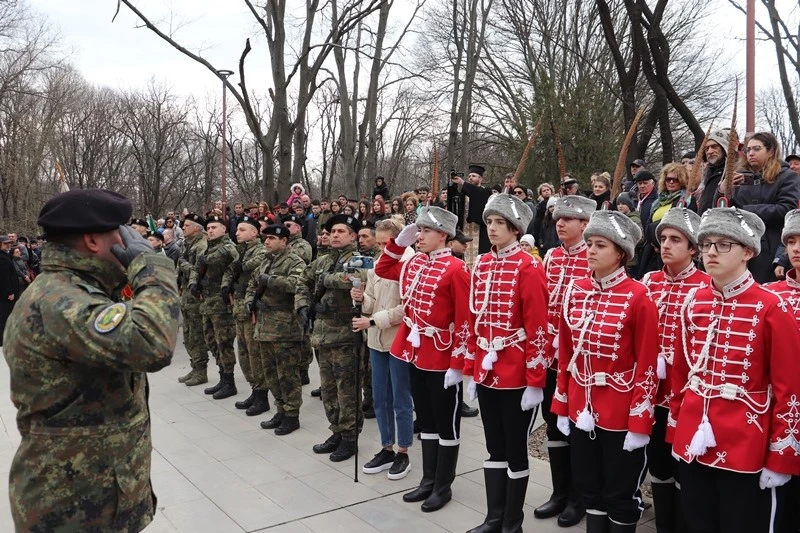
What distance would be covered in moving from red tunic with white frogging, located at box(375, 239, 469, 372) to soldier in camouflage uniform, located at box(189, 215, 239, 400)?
3.99m

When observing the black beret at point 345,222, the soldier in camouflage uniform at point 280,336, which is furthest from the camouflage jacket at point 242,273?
the black beret at point 345,222

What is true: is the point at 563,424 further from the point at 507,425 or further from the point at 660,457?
the point at 660,457

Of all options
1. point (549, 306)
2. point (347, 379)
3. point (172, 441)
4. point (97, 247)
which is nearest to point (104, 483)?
point (97, 247)

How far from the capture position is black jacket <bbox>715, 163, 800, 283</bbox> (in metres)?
5.00

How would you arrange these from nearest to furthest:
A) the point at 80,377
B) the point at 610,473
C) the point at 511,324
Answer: the point at 80,377, the point at 610,473, the point at 511,324

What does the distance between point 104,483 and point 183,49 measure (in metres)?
15.0

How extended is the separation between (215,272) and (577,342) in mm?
5742

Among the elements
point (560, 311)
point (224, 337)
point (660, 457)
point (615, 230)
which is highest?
point (615, 230)

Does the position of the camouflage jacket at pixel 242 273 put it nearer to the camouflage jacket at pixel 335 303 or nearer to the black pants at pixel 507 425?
the camouflage jacket at pixel 335 303

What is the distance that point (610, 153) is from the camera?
61.5 feet

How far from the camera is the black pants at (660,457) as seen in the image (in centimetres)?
409

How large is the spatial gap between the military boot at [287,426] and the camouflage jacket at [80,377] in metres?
4.27

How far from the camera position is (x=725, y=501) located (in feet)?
10.2

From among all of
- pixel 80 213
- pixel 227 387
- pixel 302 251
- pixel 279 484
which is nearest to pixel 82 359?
pixel 80 213
